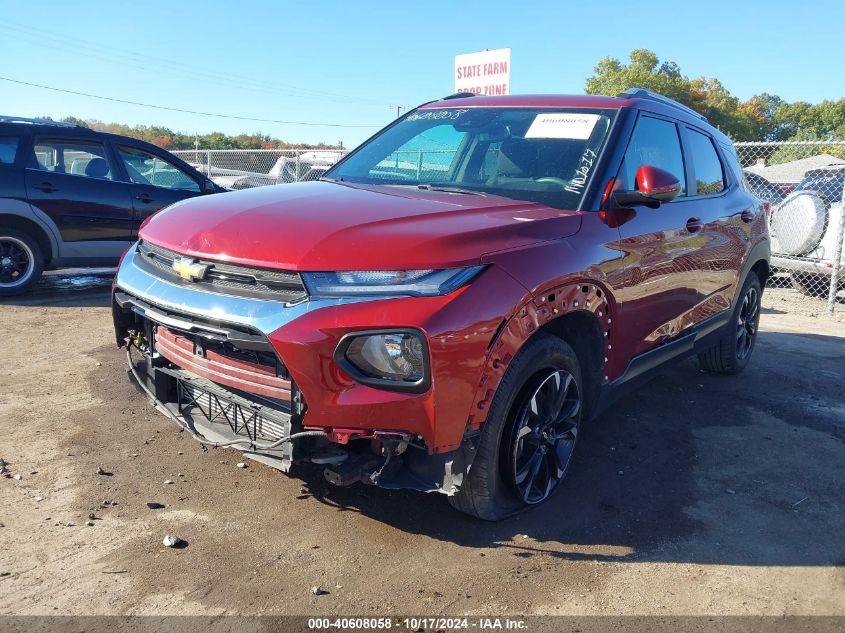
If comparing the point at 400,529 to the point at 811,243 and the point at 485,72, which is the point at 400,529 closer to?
the point at 811,243

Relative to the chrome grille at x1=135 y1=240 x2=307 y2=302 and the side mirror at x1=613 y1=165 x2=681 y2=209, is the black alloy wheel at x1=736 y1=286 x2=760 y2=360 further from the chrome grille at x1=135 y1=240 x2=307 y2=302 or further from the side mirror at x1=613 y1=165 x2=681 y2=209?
the chrome grille at x1=135 y1=240 x2=307 y2=302

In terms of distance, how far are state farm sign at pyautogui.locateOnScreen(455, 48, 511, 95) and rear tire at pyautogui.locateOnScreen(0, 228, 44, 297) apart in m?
14.0

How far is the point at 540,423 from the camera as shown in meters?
3.22

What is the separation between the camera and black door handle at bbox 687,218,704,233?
4324mm

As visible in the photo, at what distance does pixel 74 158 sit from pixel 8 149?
0.67 metres

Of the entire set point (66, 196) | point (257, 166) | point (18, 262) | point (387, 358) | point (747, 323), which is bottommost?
point (747, 323)

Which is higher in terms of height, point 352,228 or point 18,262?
point 352,228

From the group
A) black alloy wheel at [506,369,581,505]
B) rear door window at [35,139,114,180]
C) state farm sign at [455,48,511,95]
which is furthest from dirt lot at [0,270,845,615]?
state farm sign at [455,48,511,95]

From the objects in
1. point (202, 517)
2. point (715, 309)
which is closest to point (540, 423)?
point (202, 517)

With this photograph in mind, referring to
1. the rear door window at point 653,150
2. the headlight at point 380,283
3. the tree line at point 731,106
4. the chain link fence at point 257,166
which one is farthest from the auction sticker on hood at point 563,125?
the tree line at point 731,106

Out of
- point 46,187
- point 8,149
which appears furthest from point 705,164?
point 8,149

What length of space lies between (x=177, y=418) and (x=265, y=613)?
1012 millimetres

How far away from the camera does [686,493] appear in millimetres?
3656

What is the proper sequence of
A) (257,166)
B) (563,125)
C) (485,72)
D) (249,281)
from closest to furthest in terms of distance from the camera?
(249,281) < (563,125) < (485,72) < (257,166)
